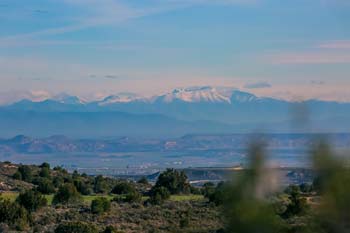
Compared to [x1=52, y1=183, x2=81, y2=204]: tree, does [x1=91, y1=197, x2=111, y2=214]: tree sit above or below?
below

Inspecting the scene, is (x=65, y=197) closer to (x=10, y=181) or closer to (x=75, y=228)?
(x=75, y=228)

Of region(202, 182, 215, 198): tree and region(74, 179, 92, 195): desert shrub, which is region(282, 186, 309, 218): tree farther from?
region(74, 179, 92, 195): desert shrub

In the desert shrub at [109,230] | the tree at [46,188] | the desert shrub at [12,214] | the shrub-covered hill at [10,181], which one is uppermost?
the shrub-covered hill at [10,181]

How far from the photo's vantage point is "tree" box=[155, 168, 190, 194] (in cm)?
5428

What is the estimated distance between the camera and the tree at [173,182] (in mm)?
54281

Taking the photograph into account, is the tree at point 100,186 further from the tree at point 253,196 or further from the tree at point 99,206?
the tree at point 253,196

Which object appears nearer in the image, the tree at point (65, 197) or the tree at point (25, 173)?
the tree at point (65, 197)

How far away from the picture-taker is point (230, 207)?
733cm

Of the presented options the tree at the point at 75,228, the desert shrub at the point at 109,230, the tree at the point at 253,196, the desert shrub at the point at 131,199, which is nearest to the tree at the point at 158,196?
the desert shrub at the point at 131,199

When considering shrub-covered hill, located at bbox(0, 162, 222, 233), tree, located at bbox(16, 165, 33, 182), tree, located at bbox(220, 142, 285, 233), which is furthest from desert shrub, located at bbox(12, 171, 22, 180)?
tree, located at bbox(220, 142, 285, 233)

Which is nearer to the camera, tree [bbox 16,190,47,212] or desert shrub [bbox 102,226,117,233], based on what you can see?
desert shrub [bbox 102,226,117,233]

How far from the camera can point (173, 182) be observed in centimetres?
5453

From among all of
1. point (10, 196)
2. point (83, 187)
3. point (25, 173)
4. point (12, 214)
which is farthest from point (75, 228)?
point (25, 173)

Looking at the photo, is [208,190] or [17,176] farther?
[17,176]
